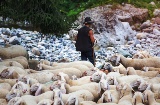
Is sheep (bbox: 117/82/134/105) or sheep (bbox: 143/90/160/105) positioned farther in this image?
sheep (bbox: 117/82/134/105)

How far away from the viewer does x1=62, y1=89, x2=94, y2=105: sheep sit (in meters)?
7.92

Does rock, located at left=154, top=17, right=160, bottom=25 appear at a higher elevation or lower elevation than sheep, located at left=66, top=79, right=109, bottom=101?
higher

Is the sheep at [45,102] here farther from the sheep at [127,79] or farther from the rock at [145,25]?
the rock at [145,25]

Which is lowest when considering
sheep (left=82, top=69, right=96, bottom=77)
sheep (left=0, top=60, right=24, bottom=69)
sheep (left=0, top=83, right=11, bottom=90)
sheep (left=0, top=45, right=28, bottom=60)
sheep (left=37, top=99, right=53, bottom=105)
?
sheep (left=37, top=99, right=53, bottom=105)

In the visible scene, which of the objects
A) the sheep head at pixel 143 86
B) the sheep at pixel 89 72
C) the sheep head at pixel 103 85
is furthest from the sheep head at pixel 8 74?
the sheep head at pixel 143 86

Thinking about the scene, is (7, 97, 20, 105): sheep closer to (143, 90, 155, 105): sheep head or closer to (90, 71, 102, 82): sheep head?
(90, 71, 102, 82): sheep head

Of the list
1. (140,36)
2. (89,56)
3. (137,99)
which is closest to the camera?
(137,99)

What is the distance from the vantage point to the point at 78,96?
834 cm

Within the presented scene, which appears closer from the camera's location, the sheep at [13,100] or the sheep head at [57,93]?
the sheep at [13,100]

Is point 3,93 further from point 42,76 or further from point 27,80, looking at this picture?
point 42,76

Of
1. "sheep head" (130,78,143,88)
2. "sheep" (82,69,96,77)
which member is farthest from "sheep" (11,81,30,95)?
"sheep head" (130,78,143,88)

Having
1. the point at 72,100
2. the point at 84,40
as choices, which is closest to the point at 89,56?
the point at 84,40

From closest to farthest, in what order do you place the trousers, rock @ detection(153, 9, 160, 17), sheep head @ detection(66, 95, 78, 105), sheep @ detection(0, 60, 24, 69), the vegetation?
sheep head @ detection(66, 95, 78, 105) → sheep @ detection(0, 60, 24, 69) → the vegetation → the trousers → rock @ detection(153, 9, 160, 17)

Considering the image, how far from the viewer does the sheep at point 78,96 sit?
7918 millimetres
